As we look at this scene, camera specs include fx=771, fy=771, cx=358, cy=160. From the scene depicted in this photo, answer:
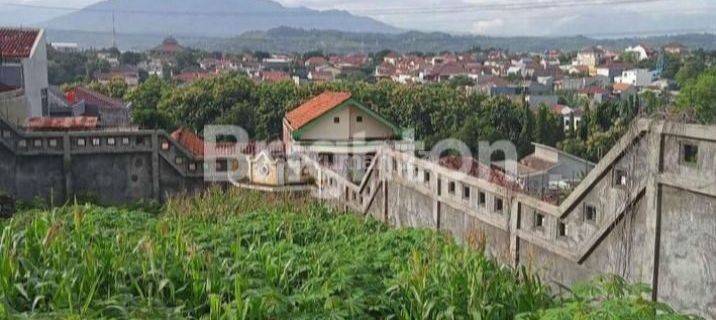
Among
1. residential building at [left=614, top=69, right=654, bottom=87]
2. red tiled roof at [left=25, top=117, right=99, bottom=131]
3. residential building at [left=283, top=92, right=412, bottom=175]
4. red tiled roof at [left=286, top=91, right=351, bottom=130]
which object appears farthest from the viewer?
residential building at [left=614, top=69, right=654, bottom=87]

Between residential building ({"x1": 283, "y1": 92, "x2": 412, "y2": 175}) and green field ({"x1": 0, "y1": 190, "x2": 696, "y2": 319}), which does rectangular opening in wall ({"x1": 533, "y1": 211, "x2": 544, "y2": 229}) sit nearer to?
green field ({"x1": 0, "y1": 190, "x2": 696, "y2": 319})

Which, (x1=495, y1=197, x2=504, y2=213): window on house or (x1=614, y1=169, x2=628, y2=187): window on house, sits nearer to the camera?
(x1=614, y1=169, x2=628, y2=187): window on house

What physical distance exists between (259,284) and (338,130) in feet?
42.7

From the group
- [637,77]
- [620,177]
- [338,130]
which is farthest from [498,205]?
[637,77]

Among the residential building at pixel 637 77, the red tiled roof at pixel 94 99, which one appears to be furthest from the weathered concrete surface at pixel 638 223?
the residential building at pixel 637 77

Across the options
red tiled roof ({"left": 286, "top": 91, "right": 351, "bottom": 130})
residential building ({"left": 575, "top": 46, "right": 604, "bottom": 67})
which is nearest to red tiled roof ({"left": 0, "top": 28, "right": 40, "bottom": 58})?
red tiled roof ({"left": 286, "top": 91, "right": 351, "bottom": 130})

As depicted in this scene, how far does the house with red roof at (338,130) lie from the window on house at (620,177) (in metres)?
10.8

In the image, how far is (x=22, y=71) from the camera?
19.2 m

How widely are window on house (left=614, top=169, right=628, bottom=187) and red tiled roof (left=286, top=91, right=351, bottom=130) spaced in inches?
460

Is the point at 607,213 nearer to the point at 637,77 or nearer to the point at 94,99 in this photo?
the point at 94,99

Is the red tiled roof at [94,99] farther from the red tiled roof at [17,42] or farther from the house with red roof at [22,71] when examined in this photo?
the red tiled roof at [17,42]

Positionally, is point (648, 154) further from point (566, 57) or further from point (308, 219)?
point (566, 57)

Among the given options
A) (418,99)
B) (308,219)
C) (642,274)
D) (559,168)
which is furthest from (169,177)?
(418,99)

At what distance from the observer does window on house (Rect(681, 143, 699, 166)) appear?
21.3 feet
